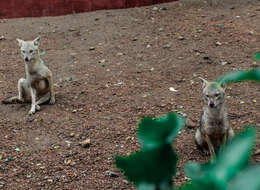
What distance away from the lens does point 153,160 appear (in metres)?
0.41

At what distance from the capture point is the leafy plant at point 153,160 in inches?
16.1

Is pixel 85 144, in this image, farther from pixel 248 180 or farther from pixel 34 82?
pixel 248 180

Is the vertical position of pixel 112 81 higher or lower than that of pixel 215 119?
lower

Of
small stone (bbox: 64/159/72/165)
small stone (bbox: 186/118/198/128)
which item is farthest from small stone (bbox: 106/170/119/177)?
small stone (bbox: 186/118/198/128)

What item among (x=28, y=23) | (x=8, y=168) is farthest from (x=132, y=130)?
(x=28, y=23)

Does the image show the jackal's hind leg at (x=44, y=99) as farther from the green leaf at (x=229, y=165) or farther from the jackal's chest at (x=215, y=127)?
the green leaf at (x=229, y=165)

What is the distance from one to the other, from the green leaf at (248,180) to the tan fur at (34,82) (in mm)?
4621

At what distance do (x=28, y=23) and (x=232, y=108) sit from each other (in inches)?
209

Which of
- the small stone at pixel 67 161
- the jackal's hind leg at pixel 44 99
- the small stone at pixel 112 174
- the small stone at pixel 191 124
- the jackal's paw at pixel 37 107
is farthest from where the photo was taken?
the jackal's hind leg at pixel 44 99

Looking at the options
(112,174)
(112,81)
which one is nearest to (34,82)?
(112,81)

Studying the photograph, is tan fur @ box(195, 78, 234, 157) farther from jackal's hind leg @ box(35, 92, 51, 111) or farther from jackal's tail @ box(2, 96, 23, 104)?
jackal's tail @ box(2, 96, 23, 104)

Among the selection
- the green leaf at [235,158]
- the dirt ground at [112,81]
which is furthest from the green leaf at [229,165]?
the dirt ground at [112,81]

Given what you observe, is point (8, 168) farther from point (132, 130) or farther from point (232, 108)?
point (232, 108)

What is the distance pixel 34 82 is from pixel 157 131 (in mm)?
4754
